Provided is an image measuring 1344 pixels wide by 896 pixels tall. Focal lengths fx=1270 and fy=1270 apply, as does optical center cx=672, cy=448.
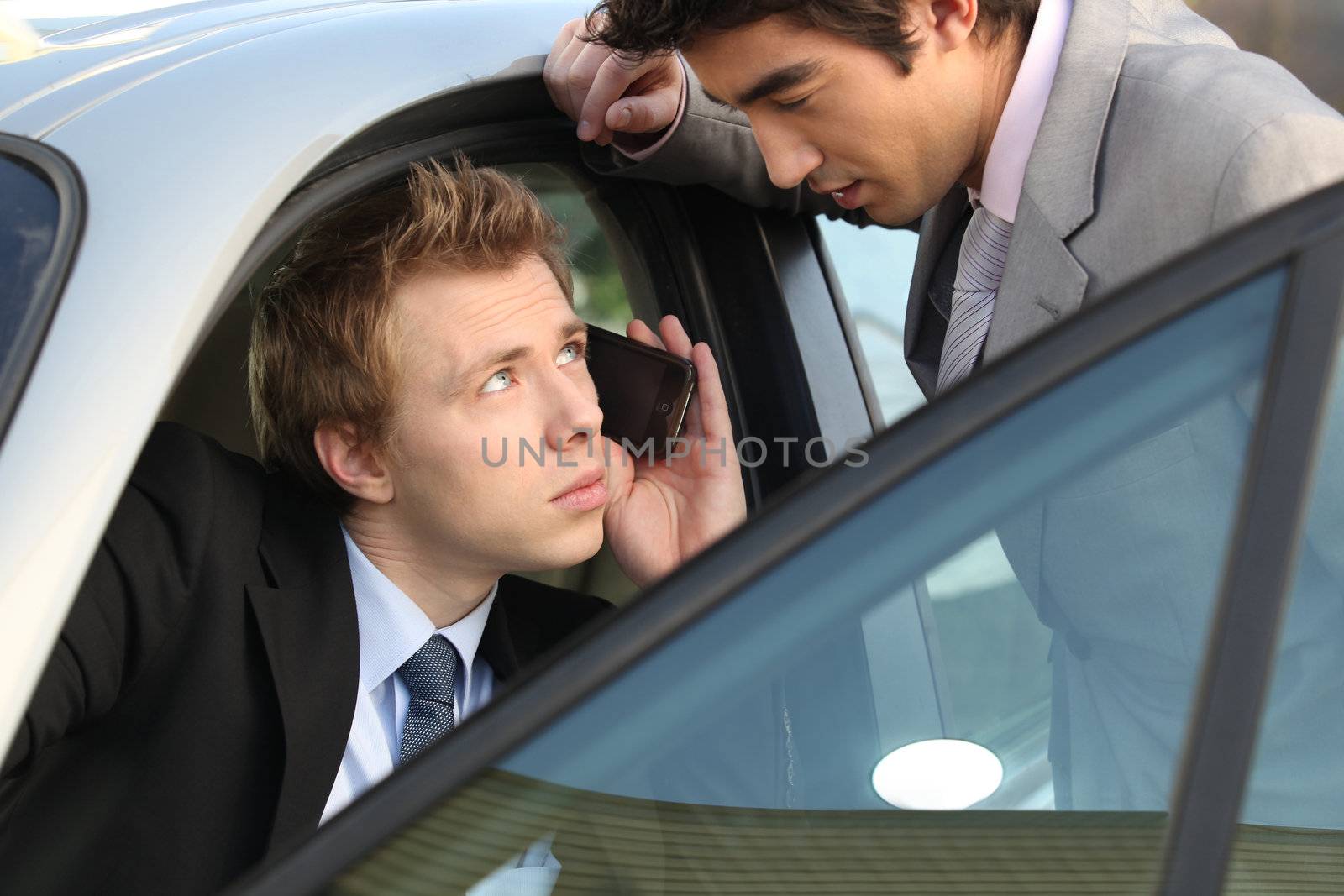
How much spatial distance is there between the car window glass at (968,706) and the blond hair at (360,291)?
3.72ft

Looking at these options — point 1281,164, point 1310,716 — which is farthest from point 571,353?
point 1310,716

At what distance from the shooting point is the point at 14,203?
123 cm

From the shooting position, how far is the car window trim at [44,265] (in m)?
1.09

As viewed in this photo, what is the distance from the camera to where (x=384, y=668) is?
180 centimetres

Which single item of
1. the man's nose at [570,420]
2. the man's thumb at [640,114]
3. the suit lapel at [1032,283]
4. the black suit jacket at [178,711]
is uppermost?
the man's thumb at [640,114]

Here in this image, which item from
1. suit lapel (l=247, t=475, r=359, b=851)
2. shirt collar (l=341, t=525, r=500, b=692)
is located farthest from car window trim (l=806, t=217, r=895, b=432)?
suit lapel (l=247, t=475, r=359, b=851)

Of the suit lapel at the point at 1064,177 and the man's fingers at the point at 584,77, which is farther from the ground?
the man's fingers at the point at 584,77

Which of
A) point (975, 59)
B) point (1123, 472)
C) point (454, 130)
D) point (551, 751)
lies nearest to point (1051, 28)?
point (975, 59)

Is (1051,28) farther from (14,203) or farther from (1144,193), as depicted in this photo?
(14,203)

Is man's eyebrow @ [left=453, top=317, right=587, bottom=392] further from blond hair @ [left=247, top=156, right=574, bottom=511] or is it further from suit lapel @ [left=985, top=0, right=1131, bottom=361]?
suit lapel @ [left=985, top=0, right=1131, bottom=361]

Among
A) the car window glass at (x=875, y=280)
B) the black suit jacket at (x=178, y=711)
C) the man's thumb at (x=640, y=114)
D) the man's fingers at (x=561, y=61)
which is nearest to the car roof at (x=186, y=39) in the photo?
the man's fingers at (x=561, y=61)

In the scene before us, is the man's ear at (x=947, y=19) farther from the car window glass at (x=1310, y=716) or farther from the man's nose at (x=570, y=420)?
the car window glass at (x=1310, y=716)

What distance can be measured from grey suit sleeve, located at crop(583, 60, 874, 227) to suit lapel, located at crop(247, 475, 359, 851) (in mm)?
724

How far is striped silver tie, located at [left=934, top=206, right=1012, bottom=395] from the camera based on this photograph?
171cm
